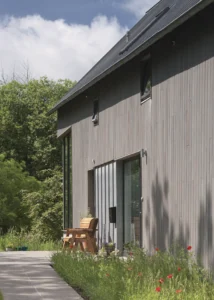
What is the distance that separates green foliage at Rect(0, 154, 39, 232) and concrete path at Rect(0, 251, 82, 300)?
19.0 m

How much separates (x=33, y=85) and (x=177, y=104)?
34.9m

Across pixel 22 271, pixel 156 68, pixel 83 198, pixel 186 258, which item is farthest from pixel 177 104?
pixel 83 198

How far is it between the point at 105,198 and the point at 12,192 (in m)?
17.2

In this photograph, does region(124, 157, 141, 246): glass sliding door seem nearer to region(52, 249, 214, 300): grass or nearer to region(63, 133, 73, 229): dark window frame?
region(52, 249, 214, 300): grass

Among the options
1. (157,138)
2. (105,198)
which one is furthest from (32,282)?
(105,198)

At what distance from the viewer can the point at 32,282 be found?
33.9 ft

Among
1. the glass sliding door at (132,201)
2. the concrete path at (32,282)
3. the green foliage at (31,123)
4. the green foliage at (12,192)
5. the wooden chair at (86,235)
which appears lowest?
the concrete path at (32,282)

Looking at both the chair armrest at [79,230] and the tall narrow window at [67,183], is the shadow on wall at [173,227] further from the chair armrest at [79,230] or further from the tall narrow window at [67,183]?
the tall narrow window at [67,183]

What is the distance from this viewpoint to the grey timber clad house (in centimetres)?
1031

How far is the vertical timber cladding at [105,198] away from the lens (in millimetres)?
16203

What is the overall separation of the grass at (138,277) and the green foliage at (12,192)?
20.7 m

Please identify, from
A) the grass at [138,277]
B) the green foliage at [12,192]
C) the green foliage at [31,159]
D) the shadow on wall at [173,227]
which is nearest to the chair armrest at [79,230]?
the shadow on wall at [173,227]

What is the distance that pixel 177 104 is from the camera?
11.5m

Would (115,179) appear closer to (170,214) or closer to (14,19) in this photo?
(170,214)
